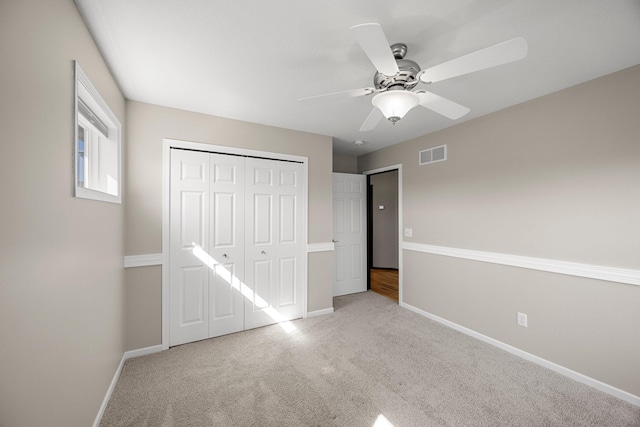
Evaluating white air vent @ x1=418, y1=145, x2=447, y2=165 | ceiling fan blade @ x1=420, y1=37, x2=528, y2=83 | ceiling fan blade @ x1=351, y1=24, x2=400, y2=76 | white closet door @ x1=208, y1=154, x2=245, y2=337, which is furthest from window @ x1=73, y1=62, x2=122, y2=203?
white air vent @ x1=418, y1=145, x2=447, y2=165

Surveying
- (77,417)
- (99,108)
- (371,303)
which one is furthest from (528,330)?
(99,108)

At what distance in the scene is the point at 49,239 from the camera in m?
1.09

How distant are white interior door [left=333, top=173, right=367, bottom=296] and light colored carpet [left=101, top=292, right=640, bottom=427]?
1.60 meters

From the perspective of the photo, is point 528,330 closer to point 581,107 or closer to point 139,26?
point 581,107

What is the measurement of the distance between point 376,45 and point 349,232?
3.52 m

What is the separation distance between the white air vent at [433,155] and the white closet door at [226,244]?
96.0 inches

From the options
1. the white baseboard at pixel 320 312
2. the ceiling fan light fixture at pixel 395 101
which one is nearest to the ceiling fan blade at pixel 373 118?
the ceiling fan light fixture at pixel 395 101

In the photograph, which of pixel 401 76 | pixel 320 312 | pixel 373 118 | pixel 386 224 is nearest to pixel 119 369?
pixel 320 312

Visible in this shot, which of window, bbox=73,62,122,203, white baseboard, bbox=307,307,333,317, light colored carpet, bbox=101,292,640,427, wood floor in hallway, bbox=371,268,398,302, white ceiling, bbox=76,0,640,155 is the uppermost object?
white ceiling, bbox=76,0,640,155

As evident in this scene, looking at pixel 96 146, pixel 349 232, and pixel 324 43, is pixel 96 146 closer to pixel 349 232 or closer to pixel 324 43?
pixel 324 43

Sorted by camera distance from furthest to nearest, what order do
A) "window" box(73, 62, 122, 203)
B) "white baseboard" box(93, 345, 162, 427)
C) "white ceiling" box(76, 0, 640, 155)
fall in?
"white baseboard" box(93, 345, 162, 427)
"window" box(73, 62, 122, 203)
"white ceiling" box(76, 0, 640, 155)

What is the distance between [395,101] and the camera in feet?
5.21

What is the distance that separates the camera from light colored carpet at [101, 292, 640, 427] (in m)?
1.74

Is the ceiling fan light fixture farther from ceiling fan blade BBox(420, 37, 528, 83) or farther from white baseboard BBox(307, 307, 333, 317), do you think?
white baseboard BBox(307, 307, 333, 317)
